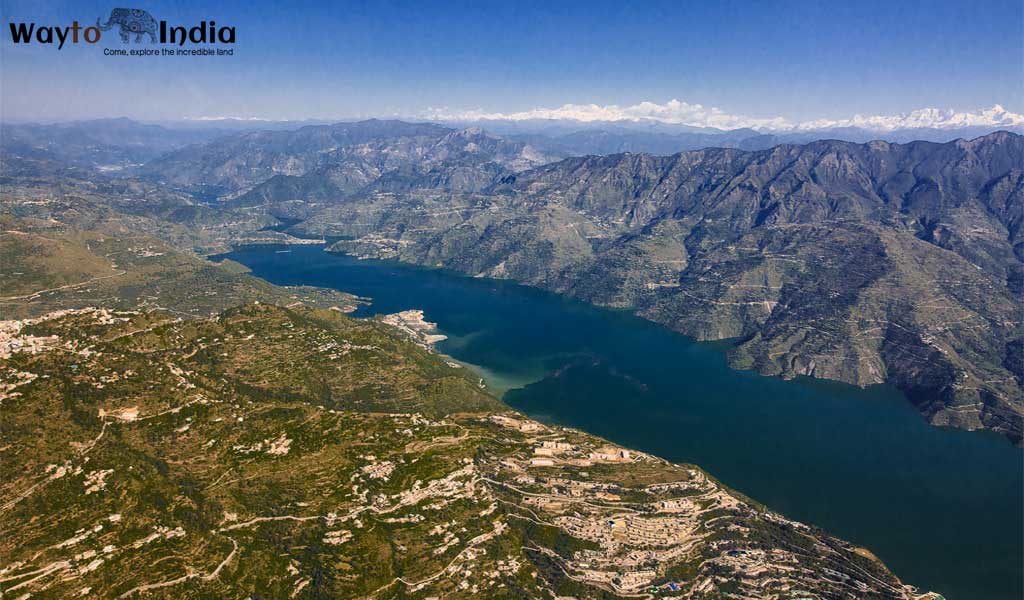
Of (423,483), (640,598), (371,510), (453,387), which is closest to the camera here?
(640,598)

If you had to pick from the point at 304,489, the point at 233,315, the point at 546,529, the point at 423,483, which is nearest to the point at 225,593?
the point at 304,489

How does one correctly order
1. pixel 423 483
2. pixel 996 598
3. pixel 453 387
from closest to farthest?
pixel 423 483
pixel 996 598
pixel 453 387

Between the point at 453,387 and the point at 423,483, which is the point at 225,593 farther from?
the point at 453,387

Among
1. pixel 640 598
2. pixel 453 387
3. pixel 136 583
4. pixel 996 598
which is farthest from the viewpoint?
pixel 453 387

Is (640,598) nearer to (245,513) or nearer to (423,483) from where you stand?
(423,483)

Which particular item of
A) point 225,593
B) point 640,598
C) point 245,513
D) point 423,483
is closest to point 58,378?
point 245,513

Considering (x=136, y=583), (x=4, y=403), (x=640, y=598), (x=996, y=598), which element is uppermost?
(x=4, y=403)

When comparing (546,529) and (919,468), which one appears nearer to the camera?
(546,529)

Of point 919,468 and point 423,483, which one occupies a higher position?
point 423,483

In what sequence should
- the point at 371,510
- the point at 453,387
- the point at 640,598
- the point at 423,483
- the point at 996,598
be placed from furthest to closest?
the point at 453,387
the point at 996,598
the point at 423,483
the point at 371,510
the point at 640,598
